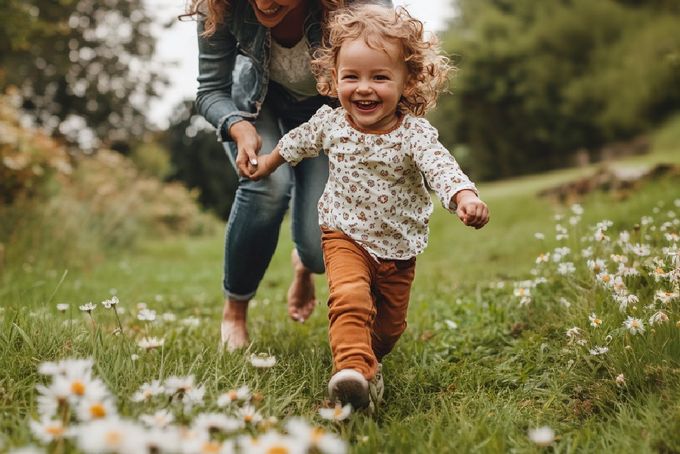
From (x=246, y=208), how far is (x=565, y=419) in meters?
1.47

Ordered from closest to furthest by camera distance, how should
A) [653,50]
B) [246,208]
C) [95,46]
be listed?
Result: [246,208] < [95,46] < [653,50]

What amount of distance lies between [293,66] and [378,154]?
2.34ft

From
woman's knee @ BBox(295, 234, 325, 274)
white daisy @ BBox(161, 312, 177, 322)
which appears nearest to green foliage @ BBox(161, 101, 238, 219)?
white daisy @ BBox(161, 312, 177, 322)

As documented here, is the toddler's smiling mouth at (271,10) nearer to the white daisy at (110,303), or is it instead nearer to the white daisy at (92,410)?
the white daisy at (110,303)

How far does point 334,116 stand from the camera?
2352 millimetres

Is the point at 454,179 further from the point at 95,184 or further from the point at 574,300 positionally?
the point at 95,184

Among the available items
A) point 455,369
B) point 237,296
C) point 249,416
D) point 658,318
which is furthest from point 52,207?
point 658,318

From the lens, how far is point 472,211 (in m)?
1.78

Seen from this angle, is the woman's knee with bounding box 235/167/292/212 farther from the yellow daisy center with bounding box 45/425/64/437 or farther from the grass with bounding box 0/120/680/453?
the yellow daisy center with bounding box 45/425/64/437

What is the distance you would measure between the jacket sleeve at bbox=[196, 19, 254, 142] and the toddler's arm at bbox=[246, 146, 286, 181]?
0.24 m

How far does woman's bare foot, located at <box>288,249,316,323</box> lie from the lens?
3.14 m

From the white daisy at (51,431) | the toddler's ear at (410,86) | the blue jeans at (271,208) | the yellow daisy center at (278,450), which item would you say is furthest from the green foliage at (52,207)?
the yellow daisy center at (278,450)

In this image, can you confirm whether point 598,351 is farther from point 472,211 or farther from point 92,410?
point 92,410

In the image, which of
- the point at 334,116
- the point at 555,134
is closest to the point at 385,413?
the point at 334,116
